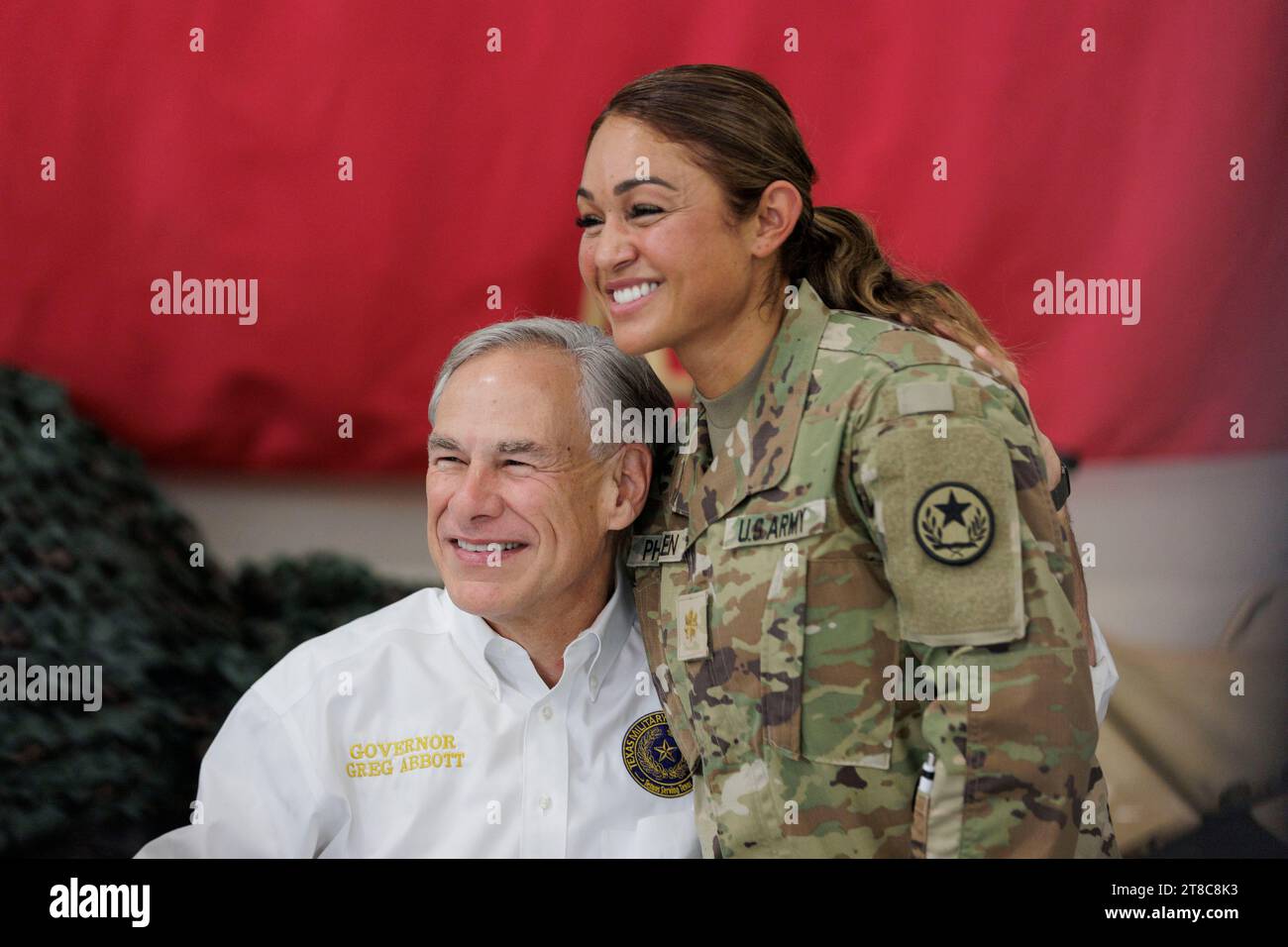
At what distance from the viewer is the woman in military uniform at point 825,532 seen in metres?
1.47

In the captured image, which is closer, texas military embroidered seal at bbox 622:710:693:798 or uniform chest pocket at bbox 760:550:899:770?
uniform chest pocket at bbox 760:550:899:770

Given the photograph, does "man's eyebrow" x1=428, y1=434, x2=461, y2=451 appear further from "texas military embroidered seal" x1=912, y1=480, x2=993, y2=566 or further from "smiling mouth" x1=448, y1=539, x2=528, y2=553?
"texas military embroidered seal" x1=912, y1=480, x2=993, y2=566

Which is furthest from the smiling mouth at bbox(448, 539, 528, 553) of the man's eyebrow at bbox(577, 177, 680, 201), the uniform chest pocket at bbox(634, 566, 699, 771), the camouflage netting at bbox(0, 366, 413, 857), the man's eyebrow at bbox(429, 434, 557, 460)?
the camouflage netting at bbox(0, 366, 413, 857)

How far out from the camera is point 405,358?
2.52 metres

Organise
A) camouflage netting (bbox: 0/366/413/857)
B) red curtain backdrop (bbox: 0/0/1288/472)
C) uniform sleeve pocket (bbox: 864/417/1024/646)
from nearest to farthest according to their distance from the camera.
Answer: uniform sleeve pocket (bbox: 864/417/1024/646) < camouflage netting (bbox: 0/366/413/857) < red curtain backdrop (bbox: 0/0/1288/472)

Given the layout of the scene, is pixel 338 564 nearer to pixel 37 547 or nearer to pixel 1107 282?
pixel 37 547

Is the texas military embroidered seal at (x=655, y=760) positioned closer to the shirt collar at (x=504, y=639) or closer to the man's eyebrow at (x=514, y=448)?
the shirt collar at (x=504, y=639)

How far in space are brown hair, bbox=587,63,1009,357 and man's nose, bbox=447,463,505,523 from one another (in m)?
0.47

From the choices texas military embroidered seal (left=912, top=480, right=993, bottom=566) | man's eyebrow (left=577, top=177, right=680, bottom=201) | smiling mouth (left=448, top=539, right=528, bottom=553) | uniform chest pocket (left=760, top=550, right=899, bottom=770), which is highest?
man's eyebrow (left=577, top=177, right=680, bottom=201)

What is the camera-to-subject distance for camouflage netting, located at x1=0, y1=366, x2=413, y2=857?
7.02 feet

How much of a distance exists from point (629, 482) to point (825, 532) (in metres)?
0.37

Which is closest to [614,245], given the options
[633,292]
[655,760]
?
[633,292]

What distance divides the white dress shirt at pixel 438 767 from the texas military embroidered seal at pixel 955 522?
549 mm

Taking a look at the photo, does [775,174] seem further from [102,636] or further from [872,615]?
[102,636]
